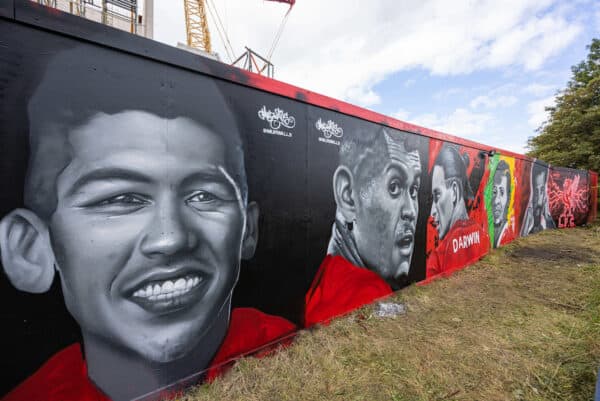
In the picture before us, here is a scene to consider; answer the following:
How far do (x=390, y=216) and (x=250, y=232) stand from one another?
2.59m

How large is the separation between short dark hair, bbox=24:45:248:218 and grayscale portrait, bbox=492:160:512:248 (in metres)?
8.46

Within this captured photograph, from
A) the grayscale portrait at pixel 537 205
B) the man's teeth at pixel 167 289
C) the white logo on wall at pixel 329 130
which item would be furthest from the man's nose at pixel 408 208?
the grayscale portrait at pixel 537 205

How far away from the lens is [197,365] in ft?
8.10

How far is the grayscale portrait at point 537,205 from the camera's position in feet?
33.7

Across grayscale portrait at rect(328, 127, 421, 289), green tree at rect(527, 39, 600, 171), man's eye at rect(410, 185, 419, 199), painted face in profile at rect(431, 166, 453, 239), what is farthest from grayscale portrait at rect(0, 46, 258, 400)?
green tree at rect(527, 39, 600, 171)

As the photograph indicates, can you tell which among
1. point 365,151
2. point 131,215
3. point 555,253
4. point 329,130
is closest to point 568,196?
point 555,253

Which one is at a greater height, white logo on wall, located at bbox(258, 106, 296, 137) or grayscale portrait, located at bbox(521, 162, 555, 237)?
white logo on wall, located at bbox(258, 106, 296, 137)

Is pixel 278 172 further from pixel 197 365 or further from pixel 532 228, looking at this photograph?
pixel 532 228

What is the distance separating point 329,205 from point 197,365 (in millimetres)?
2217

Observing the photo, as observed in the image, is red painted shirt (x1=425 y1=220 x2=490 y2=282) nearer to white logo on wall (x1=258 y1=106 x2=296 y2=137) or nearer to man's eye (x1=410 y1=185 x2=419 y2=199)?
man's eye (x1=410 y1=185 x2=419 y2=199)

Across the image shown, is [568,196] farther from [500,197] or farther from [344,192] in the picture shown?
[344,192]

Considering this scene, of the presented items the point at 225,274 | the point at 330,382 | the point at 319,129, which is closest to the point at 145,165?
the point at 225,274

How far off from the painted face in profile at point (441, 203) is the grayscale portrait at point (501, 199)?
118 inches

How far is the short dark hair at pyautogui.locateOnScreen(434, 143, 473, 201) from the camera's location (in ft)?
18.7
